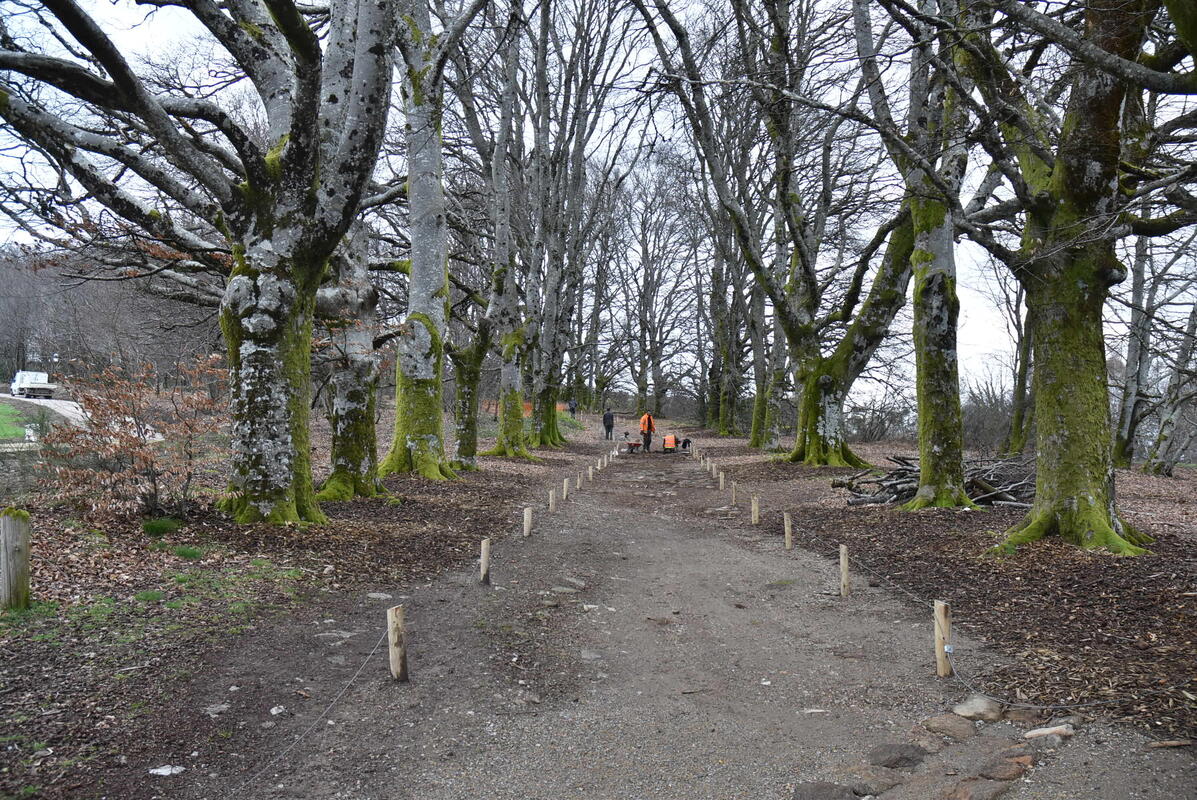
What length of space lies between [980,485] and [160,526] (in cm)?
1091

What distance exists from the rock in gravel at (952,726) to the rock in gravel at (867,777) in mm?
604

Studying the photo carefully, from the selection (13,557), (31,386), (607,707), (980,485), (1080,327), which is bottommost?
(607,707)

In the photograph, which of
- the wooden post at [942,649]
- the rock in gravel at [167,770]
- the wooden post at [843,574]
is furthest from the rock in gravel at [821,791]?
the wooden post at [843,574]

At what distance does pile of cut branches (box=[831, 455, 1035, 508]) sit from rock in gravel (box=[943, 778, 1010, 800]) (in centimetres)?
781

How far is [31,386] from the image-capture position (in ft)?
102

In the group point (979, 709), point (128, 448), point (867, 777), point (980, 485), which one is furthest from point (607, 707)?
point (980, 485)

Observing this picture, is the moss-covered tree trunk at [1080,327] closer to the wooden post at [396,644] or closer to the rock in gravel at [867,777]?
the rock in gravel at [867,777]

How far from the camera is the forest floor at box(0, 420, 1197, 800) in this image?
333 cm

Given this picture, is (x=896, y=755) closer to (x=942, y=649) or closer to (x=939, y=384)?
(x=942, y=649)

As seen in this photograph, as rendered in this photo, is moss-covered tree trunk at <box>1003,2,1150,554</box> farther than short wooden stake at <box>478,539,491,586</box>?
Yes

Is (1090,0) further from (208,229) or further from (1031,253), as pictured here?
(208,229)

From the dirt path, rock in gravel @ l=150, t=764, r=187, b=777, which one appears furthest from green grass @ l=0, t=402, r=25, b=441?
rock in gravel @ l=150, t=764, r=187, b=777

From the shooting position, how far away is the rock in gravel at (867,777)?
10.9 ft

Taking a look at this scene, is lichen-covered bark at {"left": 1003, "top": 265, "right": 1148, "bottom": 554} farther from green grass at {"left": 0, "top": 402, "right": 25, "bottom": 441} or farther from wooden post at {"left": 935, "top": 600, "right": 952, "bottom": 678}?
green grass at {"left": 0, "top": 402, "right": 25, "bottom": 441}
